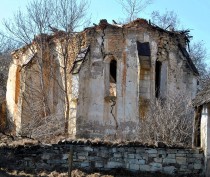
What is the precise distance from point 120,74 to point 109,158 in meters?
6.91

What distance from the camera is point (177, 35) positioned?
18.6m

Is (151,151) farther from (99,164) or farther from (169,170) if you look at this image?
(99,164)

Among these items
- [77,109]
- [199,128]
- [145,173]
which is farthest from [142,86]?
Answer: [145,173]

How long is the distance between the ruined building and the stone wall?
5.74 m

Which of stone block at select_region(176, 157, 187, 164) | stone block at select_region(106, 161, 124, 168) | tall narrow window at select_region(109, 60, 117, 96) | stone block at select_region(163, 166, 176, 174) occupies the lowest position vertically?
stone block at select_region(163, 166, 176, 174)

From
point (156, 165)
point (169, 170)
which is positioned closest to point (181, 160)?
point (169, 170)

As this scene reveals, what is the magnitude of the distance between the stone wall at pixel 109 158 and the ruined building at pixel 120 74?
226 inches

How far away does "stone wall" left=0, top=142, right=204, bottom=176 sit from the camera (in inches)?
431

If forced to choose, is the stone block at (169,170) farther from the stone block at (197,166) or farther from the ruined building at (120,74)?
the ruined building at (120,74)

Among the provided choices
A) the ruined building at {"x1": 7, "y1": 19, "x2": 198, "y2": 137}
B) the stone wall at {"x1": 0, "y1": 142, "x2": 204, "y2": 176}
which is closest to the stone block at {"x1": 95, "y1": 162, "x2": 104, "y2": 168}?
the stone wall at {"x1": 0, "y1": 142, "x2": 204, "y2": 176}

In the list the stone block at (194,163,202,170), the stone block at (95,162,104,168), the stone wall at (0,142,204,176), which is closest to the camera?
the stone wall at (0,142,204,176)

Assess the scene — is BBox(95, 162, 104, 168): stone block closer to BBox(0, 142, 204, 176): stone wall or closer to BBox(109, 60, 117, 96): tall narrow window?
BBox(0, 142, 204, 176): stone wall

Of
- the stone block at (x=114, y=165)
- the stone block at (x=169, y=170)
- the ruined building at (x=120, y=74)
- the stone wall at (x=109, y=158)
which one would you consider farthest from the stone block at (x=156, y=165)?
the ruined building at (x=120, y=74)

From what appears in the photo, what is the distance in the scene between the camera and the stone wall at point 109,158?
10.9 meters
